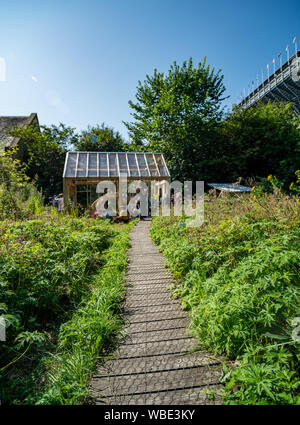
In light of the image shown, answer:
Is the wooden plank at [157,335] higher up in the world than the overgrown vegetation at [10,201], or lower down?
lower down

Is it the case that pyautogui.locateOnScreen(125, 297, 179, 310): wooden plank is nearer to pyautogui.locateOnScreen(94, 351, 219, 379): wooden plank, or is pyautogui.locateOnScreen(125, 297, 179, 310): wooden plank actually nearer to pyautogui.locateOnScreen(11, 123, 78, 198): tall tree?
pyautogui.locateOnScreen(94, 351, 219, 379): wooden plank

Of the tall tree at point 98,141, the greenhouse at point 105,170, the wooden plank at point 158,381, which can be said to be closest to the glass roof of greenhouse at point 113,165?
the greenhouse at point 105,170

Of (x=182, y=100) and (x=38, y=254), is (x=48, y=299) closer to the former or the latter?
(x=38, y=254)

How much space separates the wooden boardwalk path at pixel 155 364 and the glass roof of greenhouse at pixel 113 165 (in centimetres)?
995

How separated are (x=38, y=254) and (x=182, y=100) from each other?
15.6m

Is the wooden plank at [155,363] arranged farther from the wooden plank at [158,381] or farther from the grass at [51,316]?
the grass at [51,316]

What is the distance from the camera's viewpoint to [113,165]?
43.3 feet

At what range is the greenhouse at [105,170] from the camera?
12242 mm

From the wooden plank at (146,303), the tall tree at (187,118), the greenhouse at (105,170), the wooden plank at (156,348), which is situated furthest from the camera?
the tall tree at (187,118)

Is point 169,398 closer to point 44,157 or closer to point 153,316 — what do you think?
point 153,316

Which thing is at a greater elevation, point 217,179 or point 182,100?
point 182,100
